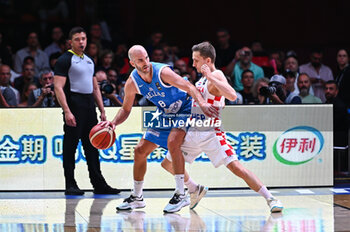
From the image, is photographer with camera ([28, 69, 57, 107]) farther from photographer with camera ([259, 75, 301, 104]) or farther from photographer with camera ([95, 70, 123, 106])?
photographer with camera ([259, 75, 301, 104])

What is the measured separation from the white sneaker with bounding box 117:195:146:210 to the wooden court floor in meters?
0.10

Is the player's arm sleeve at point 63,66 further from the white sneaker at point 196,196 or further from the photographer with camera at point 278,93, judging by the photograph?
the photographer with camera at point 278,93

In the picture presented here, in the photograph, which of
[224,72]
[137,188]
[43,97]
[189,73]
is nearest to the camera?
[137,188]

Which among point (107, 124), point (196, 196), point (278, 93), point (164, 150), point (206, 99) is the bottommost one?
point (196, 196)

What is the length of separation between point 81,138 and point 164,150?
1303mm

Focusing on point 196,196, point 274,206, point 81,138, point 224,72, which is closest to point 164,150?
point 81,138

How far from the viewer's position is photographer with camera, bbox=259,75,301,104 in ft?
36.0

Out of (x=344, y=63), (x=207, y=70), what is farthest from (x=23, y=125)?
(x=344, y=63)

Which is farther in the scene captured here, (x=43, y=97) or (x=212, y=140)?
(x=43, y=97)

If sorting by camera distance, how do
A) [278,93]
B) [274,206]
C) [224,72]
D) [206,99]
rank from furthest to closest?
[224,72], [278,93], [206,99], [274,206]

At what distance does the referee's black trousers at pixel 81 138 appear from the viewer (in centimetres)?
1005

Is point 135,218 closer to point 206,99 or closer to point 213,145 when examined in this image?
point 213,145

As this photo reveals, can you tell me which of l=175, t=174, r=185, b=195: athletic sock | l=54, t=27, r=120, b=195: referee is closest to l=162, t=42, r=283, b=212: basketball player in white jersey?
l=175, t=174, r=185, b=195: athletic sock

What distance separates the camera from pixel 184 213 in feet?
27.5
